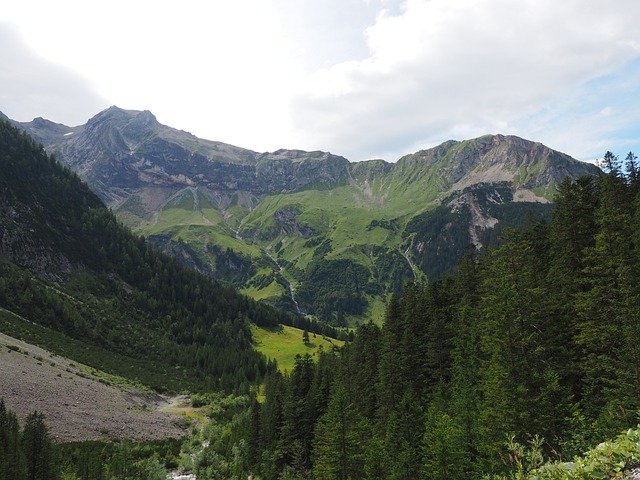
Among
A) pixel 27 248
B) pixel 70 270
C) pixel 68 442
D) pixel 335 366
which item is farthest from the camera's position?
pixel 70 270

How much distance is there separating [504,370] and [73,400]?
274ft

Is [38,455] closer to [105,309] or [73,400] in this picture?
[73,400]

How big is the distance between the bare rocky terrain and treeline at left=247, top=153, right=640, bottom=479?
30.5 m

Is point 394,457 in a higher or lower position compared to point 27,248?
lower

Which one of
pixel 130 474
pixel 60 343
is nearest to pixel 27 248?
pixel 60 343

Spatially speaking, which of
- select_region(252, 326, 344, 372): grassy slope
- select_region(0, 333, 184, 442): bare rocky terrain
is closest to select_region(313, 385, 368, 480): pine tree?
select_region(0, 333, 184, 442): bare rocky terrain

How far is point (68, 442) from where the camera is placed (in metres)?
61.1

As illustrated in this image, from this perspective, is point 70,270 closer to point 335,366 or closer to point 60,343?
point 60,343

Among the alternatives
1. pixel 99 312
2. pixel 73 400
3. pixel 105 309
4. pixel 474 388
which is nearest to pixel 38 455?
pixel 73 400

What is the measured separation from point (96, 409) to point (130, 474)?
98.8 feet

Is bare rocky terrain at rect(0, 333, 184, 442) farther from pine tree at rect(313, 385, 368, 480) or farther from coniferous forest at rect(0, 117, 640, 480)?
pine tree at rect(313, 385, 368, 480)

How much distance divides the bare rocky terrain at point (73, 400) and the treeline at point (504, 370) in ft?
100

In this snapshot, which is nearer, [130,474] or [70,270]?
[130,474]

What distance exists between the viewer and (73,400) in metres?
77.3
